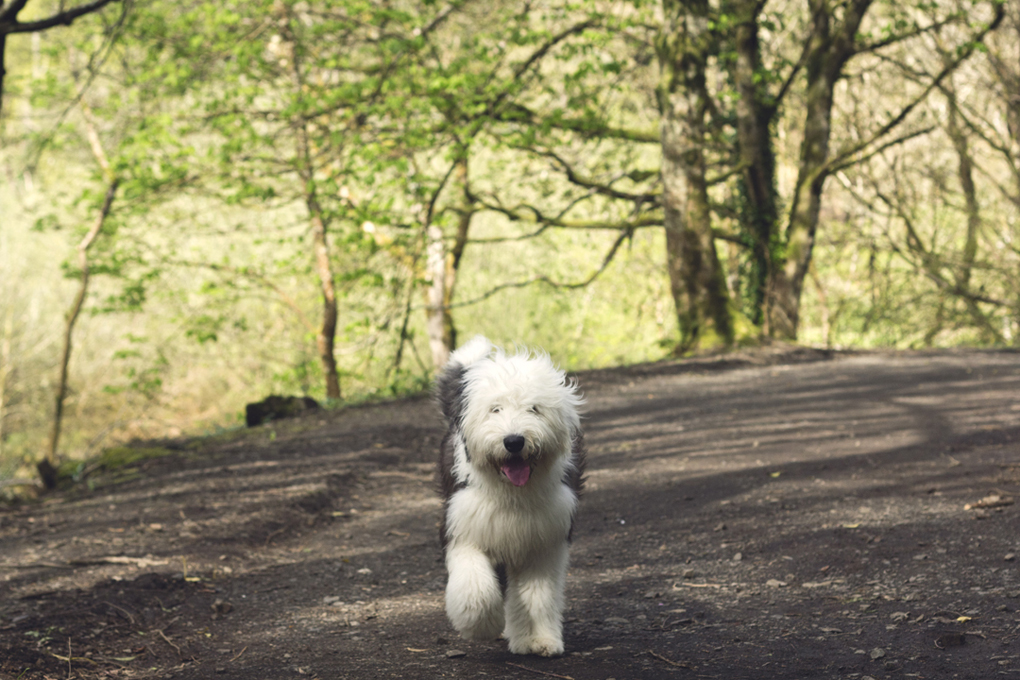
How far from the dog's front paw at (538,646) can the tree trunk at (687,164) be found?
10.3 m

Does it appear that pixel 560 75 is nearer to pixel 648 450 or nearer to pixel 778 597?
pixel 648 450

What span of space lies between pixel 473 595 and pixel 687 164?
10.9 meters

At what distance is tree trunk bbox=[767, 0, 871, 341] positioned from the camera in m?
15.1

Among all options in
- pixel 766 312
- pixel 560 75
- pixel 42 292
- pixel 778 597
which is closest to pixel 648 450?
pixel 778 597

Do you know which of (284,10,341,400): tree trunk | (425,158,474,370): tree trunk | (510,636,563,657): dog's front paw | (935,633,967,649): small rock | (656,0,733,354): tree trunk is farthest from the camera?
(425,158,474,370): tree trunk

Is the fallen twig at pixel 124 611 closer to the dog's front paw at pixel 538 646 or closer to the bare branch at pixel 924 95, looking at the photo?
the dog's front paw at pixel 538 646

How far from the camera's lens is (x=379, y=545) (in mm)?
6152

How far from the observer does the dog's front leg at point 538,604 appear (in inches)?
155

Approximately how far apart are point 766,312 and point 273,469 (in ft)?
33.7

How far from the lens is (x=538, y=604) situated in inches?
156

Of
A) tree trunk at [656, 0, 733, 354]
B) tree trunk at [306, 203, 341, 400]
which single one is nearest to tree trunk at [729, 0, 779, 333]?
tree trunk at [656, 0, 733, 354]

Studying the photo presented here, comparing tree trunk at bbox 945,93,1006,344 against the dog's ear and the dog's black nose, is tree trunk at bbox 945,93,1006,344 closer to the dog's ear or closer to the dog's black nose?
the dog's ear

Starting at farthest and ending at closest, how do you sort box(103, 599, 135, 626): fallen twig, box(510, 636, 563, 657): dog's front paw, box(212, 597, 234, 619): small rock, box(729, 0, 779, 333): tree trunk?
box(729, 0, 779, 333): tree trunk → box(212, 597, 234, 619): small rock → box(103, 599, 135, 626): fallen twig → box(510, 636, 563, 657): dog's front paw

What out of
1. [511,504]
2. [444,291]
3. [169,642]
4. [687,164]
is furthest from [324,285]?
[511,504]
